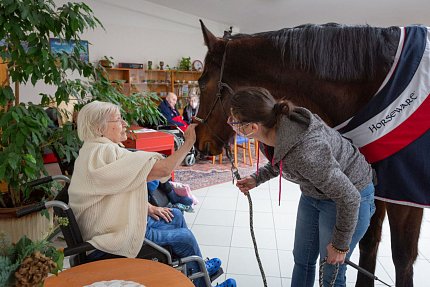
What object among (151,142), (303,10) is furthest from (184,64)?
(151,142)

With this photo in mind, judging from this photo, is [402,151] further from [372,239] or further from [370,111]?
[372,239]

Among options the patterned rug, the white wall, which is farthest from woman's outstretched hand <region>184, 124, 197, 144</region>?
the white wall

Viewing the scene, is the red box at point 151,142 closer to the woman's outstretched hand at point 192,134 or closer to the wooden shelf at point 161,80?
the woman's outstretched hand at point 192,134

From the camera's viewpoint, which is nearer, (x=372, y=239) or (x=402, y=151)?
(x=402, y=151)

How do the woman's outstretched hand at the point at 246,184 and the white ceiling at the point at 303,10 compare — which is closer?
the woman's outstretched hand at the point at 246,184

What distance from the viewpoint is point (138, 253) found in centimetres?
138

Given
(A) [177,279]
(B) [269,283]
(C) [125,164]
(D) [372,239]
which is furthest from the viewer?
(B) [269,283]

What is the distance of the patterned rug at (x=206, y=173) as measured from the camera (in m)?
4.44

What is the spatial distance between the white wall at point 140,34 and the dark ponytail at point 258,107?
491 cm

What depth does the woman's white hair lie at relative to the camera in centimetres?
139

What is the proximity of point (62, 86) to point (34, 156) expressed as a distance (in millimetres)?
435

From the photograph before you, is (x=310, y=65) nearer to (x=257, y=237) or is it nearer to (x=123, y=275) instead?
(x=123, y=275)

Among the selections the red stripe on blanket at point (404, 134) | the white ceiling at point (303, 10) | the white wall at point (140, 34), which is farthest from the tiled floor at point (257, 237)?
the white ceiling at point (303, 10)

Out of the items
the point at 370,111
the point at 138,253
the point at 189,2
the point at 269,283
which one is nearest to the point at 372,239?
the point at 370,111
